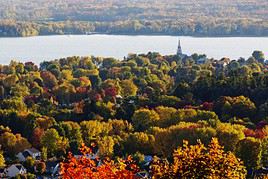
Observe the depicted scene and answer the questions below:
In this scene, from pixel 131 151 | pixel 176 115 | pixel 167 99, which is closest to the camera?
pixel 131 151

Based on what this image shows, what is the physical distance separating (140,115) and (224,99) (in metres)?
3.22

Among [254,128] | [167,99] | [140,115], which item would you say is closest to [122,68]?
[167,99]

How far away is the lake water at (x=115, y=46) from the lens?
4966cm

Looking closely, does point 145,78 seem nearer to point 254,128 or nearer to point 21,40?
point 254,128

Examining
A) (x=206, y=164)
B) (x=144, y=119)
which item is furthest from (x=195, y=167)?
(x=144, y=119)

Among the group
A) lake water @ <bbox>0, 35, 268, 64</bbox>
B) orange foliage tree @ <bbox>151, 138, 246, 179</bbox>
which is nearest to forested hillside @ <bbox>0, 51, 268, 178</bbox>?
orange foliage tree @ <bbox>151, 138, 246, 179</bbox>

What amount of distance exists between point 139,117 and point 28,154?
4618 mm

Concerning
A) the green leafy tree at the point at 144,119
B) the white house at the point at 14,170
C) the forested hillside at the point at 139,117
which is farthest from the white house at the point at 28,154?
the green leafy tree at the point at 144,119

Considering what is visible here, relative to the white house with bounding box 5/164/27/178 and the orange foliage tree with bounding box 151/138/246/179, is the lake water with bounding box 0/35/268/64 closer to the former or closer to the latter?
the white house with bounding box 5/164/27/178

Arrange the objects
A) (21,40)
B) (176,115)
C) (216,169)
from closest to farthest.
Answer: (216,169)
(176,115)
(21,40)

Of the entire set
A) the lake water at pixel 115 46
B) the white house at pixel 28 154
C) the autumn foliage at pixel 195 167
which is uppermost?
the autumn foliage at pixel 195 167

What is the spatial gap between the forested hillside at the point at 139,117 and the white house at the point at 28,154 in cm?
22

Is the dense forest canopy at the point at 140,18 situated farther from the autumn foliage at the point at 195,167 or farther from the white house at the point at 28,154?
the autumn foliage at the point at 195,167

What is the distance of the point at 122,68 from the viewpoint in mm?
36188
